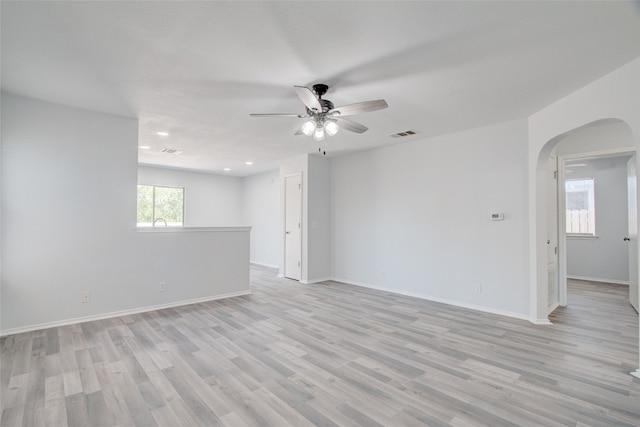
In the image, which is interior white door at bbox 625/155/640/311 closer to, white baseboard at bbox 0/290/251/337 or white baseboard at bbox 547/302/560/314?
white baseboard at bbox 547/302/560/314

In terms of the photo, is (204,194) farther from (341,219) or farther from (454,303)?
(454,303)

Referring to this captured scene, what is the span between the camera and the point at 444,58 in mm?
2496

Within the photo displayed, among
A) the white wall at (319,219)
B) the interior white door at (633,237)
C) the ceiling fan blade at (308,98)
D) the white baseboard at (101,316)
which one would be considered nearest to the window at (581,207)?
the interior white door at (633,237)

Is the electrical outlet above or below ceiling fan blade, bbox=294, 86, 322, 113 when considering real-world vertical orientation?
below

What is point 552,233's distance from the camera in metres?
4.36

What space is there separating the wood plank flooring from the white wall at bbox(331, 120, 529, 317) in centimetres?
60

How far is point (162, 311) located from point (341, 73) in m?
3.96

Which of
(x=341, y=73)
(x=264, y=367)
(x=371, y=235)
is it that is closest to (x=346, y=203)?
(x=371, y=235)

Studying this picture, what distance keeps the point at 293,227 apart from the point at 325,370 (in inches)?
164

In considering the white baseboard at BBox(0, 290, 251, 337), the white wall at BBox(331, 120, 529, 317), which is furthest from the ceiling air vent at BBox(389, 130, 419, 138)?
the white baseboard at BBox(0, 290, 251, 337)

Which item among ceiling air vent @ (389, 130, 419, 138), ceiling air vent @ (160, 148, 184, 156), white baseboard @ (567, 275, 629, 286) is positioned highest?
ceiling air vent @ (389, 130, 419, 138)

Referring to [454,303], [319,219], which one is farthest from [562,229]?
[319,219]

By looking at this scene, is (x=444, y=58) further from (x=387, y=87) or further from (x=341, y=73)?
(x=341, y=73)

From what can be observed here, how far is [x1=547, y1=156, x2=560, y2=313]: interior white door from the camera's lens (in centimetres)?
427
